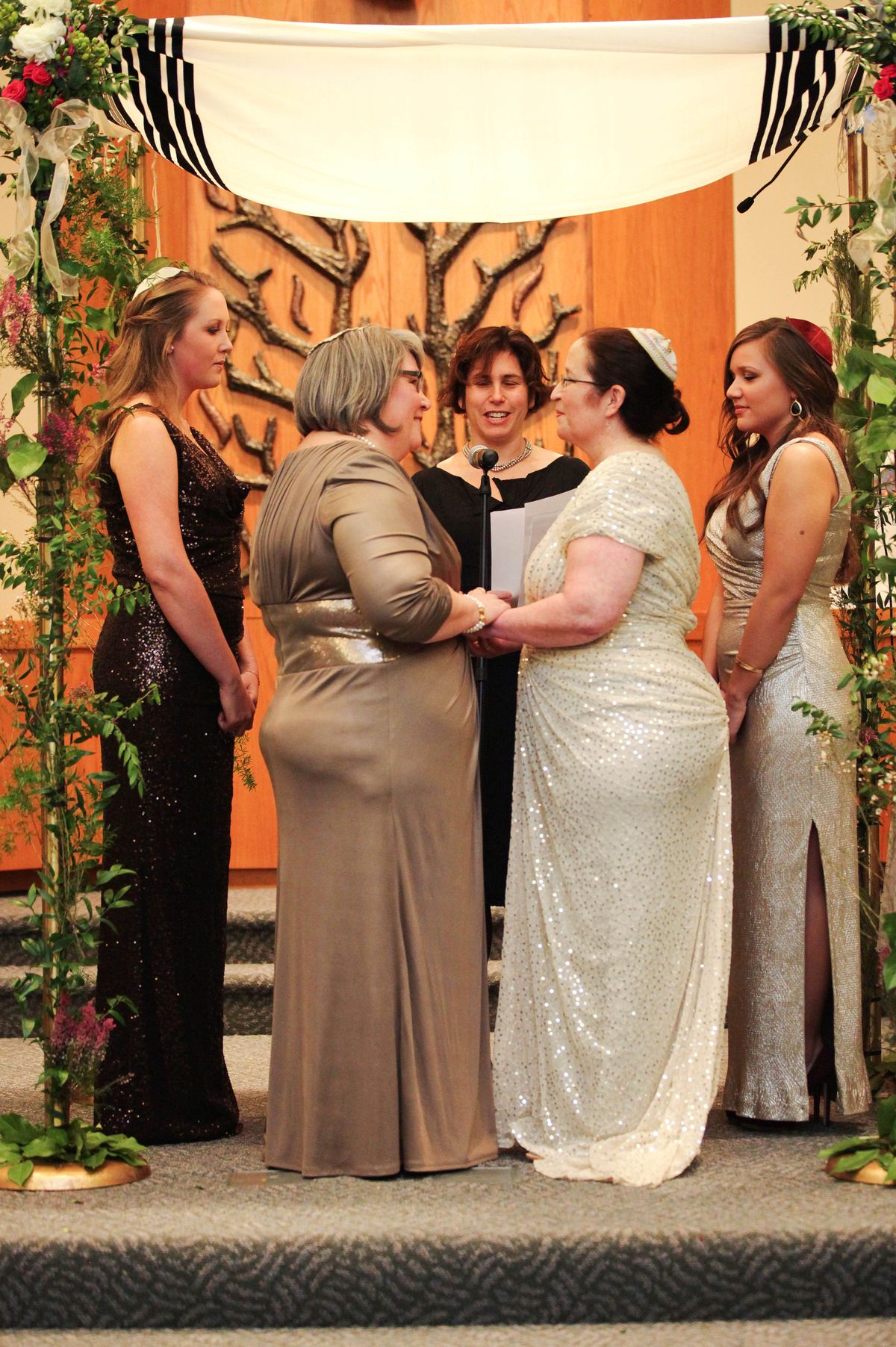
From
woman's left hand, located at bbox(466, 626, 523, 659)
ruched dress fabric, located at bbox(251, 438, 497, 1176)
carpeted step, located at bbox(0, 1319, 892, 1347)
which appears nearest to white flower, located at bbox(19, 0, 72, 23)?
ruched dress fabric, located at bbox(251, 438, 497, 1176)

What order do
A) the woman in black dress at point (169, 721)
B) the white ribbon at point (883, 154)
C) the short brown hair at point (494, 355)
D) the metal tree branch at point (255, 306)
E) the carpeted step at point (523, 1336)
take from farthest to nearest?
the metal tree branch at point (255, 306), the short brown hair at point (494, 355), the woman in black dress at point (169, 721), the white ribbon at point (883, 154), the carpeted step at point (523, 1336)

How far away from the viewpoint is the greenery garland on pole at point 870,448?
9.71 feet

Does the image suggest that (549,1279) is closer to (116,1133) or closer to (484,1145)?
(484,1145)

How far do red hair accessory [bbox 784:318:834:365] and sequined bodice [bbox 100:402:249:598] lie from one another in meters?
1.35

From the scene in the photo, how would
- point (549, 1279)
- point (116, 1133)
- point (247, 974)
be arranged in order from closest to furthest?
point (549, 1279)
point (116, 1133)
point (247, 974)

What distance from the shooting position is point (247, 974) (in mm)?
4484

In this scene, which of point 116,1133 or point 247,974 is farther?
point 247,974

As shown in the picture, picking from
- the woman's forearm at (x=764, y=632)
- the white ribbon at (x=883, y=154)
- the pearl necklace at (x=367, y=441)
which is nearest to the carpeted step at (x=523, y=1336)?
the woman's forearm at (x=764, y=632)

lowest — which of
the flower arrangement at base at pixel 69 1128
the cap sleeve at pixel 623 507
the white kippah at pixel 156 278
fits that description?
the flower arrangement at base at pixel 69 1128

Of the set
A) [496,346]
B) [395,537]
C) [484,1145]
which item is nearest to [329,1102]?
[484,1145]

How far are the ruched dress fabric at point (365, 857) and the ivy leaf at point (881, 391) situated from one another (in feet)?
2.91

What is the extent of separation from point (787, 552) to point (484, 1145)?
4.63 feet

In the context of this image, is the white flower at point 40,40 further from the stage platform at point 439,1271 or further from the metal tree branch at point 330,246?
the metal tree branch at point 330,246

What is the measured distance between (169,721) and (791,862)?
139cm
